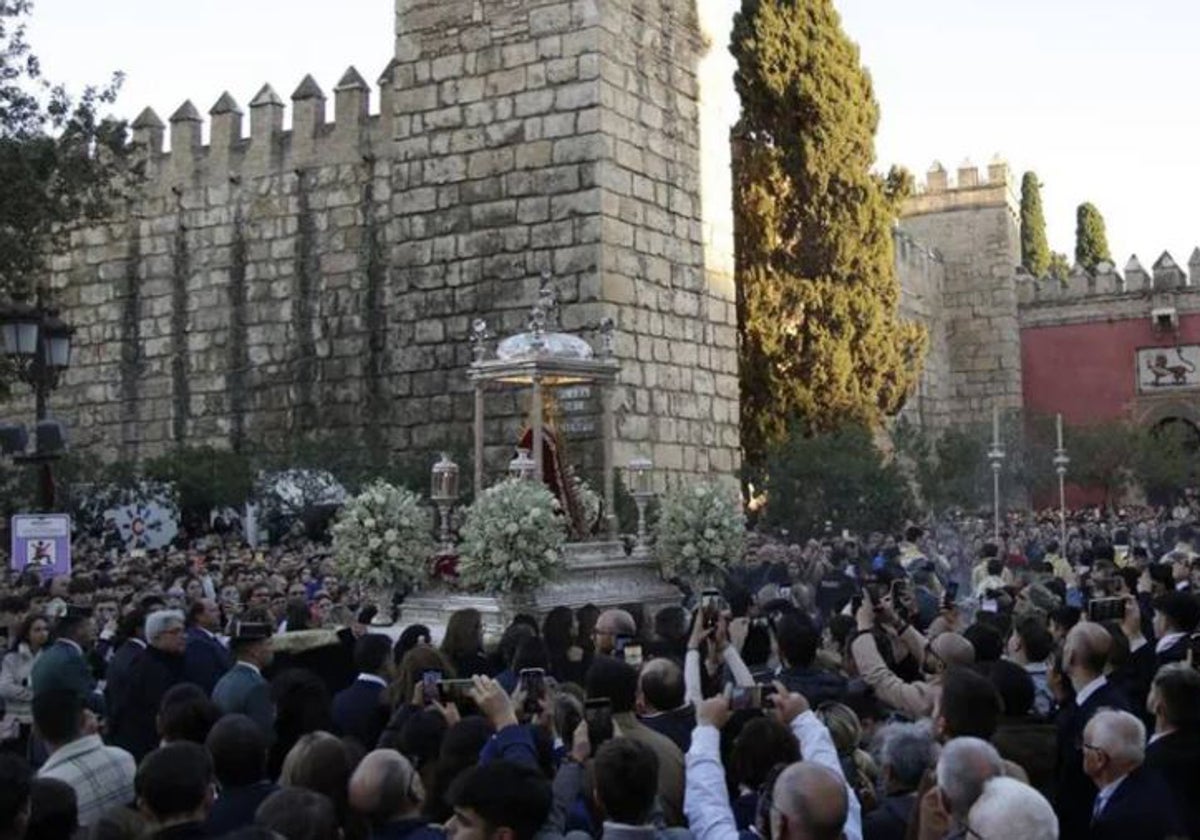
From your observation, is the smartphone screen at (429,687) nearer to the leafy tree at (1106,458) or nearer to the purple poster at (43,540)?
the purple poster at (43,540)

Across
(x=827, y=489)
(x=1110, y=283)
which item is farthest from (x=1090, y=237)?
(x=827, y=489)

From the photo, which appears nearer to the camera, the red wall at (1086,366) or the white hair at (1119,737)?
the white hair at (1119,737)

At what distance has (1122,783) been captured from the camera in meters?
3.86

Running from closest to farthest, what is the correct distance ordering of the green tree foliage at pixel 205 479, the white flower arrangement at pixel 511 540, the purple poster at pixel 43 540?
the purple poster at pixel 43 540, the white flower arrangement at pixel 511 540, the green tree foliage at pixel 205 479

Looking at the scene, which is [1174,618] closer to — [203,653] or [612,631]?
[612,631]

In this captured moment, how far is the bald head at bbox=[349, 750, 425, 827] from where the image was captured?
3.59 metres

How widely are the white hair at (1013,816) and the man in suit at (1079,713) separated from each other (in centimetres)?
115

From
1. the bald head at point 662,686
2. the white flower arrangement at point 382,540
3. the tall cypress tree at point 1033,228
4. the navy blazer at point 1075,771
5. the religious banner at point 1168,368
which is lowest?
the navy blazer at point 1075,771

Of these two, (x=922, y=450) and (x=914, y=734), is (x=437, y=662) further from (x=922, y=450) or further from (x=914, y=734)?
(x=922, y=450)

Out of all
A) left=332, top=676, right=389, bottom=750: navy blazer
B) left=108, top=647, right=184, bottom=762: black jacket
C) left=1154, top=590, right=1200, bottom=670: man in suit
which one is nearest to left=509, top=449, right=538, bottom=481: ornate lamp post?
left=108, top=647, right=184, bottom=762: black jacket

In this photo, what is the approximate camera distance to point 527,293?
16.8 metres

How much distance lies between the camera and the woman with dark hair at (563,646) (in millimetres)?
6863

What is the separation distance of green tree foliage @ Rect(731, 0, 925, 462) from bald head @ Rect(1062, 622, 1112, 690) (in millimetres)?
18016

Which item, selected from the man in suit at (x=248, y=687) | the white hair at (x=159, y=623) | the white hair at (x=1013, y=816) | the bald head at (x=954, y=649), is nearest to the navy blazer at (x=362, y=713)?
the man in suit at (x=248, y=687)
